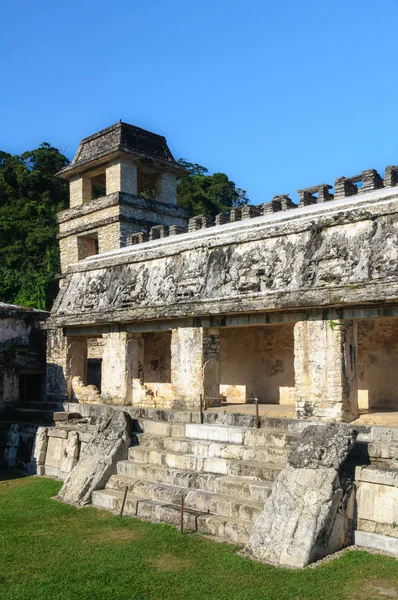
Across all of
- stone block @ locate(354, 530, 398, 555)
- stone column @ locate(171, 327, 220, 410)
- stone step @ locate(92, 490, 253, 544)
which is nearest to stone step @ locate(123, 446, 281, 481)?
stone step @ locate(92, 490, 253, 544)

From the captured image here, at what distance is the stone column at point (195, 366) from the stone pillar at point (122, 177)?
1189 cm

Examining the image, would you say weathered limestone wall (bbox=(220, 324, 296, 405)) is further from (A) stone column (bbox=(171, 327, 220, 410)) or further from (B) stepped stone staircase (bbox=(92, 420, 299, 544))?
(B) stepped stone staircase (bbox=(92, 420, 299, 544))

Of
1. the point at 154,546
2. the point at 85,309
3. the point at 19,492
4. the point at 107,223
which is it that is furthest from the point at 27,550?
the point at 107,223

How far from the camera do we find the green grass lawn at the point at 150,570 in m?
5.86

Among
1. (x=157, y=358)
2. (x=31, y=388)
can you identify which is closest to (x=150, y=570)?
(x=157, y=358)

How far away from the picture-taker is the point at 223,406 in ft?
38.9

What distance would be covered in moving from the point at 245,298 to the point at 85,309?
4.69 meters

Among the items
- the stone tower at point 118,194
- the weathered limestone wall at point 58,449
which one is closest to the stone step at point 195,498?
the weathered limestone wall at point 58,449

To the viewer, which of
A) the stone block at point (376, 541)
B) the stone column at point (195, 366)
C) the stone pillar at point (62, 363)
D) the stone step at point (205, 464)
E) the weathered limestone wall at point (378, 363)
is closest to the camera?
the stone block at point (376, 541)

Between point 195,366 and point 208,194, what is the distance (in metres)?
29.6

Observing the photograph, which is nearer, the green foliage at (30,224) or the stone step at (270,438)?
the stone step at (270,438)

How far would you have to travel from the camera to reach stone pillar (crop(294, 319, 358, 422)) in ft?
30.9

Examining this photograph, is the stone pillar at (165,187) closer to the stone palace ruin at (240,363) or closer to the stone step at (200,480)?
the stone palace ruin at (240,363)

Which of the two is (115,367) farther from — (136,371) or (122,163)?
(122,163)
